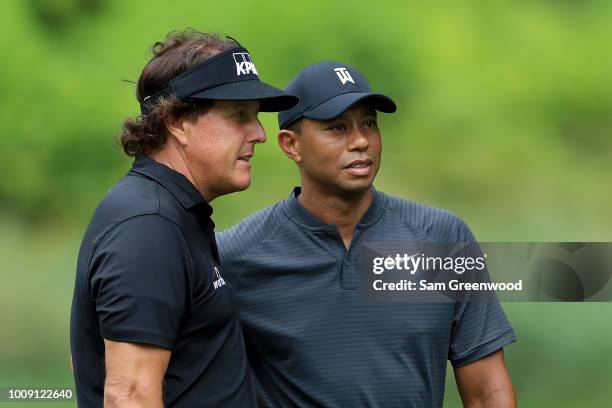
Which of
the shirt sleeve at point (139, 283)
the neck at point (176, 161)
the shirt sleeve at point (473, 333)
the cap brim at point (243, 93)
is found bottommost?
the shirt sleeve at point (473, 333)

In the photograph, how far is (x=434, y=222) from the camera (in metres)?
2.28

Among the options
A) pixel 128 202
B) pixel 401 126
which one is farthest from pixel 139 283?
pixel 401 126

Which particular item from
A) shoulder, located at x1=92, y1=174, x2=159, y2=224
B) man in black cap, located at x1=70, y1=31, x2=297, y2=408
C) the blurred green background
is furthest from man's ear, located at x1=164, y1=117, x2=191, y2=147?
the blurred green background

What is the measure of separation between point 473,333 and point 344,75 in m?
0.61

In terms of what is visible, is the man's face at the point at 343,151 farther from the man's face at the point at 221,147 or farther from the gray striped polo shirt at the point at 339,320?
the man's face at the point at 221,147

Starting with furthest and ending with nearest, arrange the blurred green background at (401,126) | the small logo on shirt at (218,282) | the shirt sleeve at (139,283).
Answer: the blurred green background at (401,126), the small logo on shirt at (218,282), the shirt sleeve at (139,283)

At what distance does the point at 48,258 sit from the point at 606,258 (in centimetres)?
153

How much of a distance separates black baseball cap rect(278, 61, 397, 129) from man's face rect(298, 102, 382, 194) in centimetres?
3

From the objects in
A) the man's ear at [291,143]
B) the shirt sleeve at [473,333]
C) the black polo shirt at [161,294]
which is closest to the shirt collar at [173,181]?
the black polo shirt at [161,294]

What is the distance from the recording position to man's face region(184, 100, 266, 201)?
1.89 m

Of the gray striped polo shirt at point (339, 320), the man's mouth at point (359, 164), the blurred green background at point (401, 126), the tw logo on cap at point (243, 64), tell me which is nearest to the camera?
the tw logo on cap at point (243, 64)

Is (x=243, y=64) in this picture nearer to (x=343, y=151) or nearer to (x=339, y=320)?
(x=343, y=151)

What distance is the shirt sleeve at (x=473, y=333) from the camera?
2248 mm

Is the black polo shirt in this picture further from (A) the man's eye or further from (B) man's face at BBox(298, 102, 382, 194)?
(B) man's face at BBox(298, 102, 382, 194)
